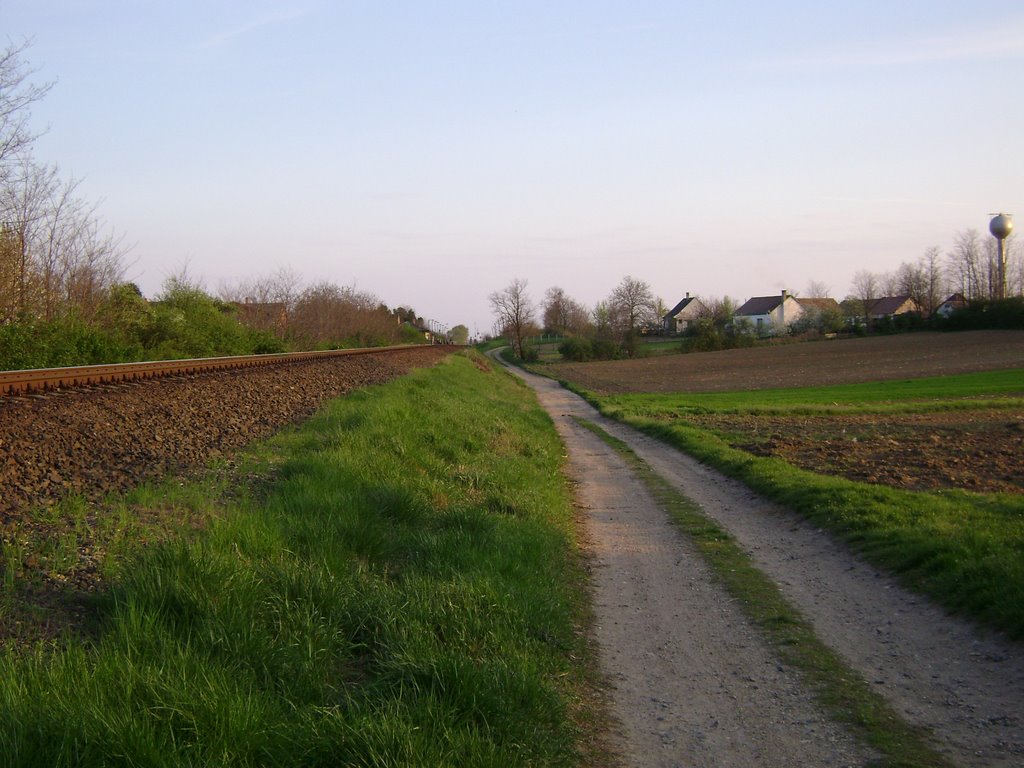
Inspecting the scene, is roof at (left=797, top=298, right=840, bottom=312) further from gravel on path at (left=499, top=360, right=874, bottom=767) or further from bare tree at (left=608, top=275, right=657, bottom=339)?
gravel on path at (left=499, top=360, right=874, bottom=767)

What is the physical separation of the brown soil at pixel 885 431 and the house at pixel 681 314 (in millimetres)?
71117

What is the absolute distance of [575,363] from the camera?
98.1 meters

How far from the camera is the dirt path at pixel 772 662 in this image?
188 inches

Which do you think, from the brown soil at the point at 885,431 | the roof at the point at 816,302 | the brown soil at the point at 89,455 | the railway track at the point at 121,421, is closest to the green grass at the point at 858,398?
the brown soil at the point at 885,431

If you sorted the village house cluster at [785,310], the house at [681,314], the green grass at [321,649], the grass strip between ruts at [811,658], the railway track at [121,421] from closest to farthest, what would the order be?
the green grass at [321,649] → the grass strip between ruts at [811,658] → the railway track at [121,421] → the village house cluster at [785,310] → the house at [681,314]

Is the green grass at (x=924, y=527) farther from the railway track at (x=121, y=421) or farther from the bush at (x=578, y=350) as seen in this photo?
the bush at (x=578, y=350)

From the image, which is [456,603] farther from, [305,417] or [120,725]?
[305,417]

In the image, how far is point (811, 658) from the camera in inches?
243

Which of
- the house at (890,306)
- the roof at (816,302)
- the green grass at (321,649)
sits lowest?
the green grass at (321,649)

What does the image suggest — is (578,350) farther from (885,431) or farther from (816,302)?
(885,431)

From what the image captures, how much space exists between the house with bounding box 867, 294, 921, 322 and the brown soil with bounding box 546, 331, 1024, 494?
237 feet

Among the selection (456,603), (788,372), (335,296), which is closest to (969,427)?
(456,603)

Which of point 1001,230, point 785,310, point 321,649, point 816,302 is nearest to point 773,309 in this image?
point 785,310

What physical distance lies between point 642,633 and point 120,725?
447 cm
